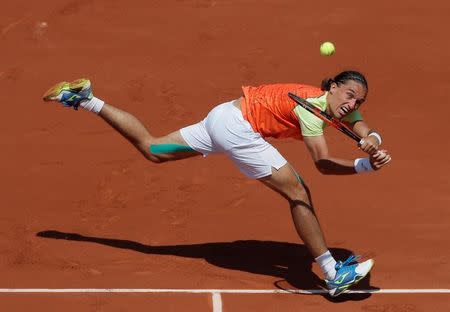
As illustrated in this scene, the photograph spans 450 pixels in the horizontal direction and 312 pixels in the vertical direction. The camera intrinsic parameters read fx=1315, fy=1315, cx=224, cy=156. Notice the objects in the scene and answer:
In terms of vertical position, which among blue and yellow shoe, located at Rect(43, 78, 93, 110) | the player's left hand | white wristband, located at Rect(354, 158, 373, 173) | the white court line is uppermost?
blue and yellow shoe, located at Rect(43, 78, 93, 110)

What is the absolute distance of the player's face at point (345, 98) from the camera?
33.3 feet

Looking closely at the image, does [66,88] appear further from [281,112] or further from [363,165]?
[363,165]

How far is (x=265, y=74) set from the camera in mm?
14344

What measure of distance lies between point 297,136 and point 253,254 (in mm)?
1269

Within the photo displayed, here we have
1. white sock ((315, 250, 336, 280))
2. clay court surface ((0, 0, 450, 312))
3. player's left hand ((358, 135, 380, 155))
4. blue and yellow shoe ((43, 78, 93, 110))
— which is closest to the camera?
player's left hand ((358, 135, 380, 155))

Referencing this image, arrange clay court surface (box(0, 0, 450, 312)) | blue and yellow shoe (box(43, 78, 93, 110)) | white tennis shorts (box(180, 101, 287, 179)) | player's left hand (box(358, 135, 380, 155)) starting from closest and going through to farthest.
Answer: player's left hand (box(358, 135, 380, 155)) → white tennis shorts (box(180, 101, 287, 179)) → clay court surface (box(0, 0, 450, 312)) → blue and yellow shoe (box(43, 78, 93, 110))

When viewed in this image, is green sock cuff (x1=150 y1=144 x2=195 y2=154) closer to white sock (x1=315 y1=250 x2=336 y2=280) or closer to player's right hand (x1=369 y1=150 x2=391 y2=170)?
white sock (x1=315 y1=250 x2=336 y2=280)

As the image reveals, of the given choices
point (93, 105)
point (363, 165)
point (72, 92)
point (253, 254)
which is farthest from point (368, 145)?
point (72, 92)

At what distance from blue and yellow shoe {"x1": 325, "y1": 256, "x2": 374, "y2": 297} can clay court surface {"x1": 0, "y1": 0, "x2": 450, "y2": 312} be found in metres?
0.13

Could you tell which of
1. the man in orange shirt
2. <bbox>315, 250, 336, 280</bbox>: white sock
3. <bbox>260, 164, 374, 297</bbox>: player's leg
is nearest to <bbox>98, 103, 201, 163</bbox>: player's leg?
the man in orange shirt

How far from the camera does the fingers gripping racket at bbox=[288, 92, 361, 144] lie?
32.7ft

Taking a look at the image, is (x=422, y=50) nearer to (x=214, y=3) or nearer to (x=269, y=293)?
(x=214, y=3)

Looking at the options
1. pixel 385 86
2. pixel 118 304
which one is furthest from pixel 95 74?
pixel 118 304

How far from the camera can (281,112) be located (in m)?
10.2
